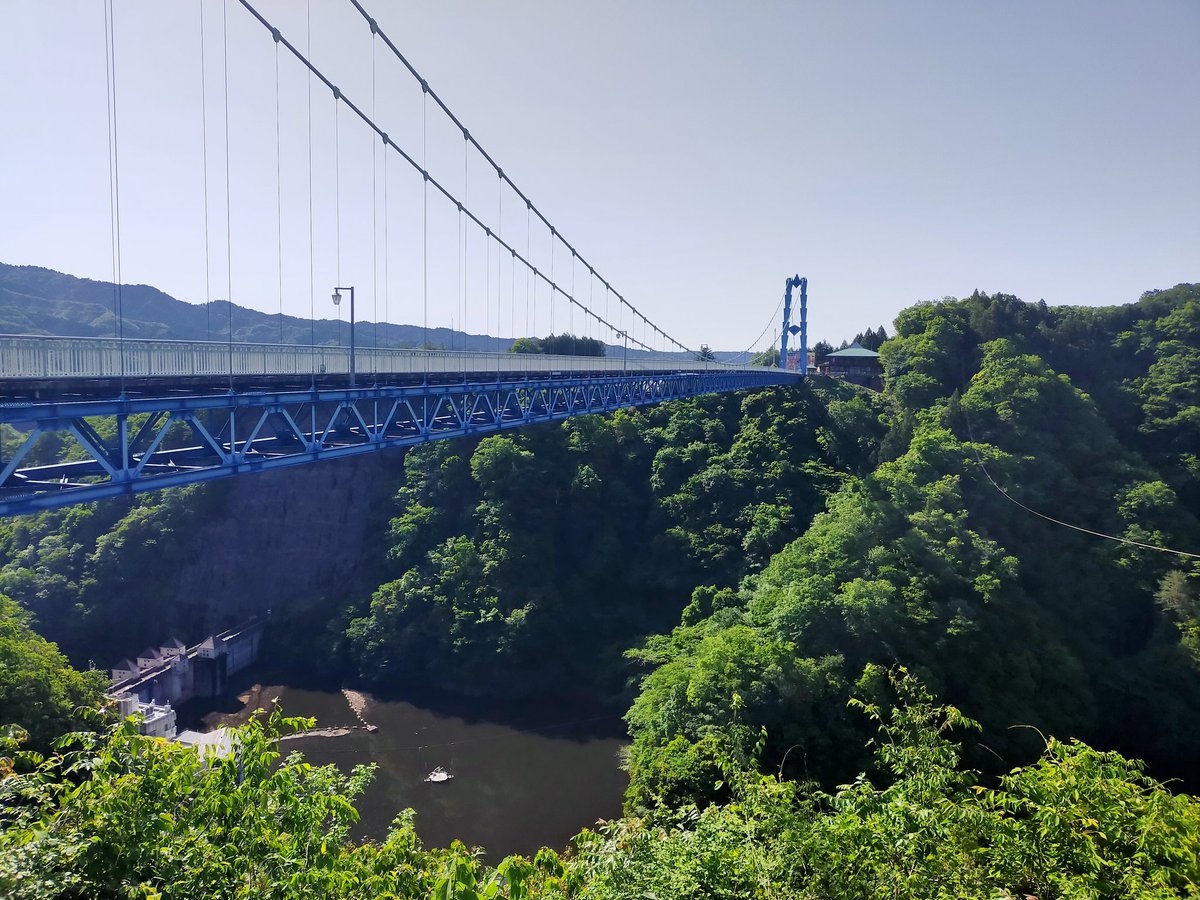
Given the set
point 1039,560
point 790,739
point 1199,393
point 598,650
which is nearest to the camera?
point 790,739

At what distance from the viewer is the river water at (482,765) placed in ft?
60.2

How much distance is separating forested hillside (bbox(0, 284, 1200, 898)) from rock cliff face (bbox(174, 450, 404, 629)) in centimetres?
76

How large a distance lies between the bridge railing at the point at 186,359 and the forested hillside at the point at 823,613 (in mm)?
4840

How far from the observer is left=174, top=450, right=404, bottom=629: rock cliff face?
101 ft

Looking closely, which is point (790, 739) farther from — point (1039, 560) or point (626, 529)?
point (626, 529)

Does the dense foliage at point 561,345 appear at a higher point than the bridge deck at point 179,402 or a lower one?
Result: higher

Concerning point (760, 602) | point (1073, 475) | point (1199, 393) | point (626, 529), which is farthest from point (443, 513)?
point (1199, 393)

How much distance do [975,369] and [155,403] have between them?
3408cm

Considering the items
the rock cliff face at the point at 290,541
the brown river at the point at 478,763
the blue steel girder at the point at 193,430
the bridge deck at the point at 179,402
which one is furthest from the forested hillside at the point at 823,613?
the bridge deck at the point at 179,402

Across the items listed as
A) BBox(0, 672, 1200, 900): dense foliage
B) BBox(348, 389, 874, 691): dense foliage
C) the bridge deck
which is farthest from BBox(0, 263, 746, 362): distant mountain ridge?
BBox(0, 672, 1200, 900): dense foliage

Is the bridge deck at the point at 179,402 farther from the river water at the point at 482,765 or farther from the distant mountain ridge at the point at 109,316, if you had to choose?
the distant mountain ridge at the point at 109,316

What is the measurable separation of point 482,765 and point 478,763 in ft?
0.56

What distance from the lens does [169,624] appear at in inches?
1172

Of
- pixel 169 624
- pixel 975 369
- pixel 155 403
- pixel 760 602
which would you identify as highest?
pixel 975 369
